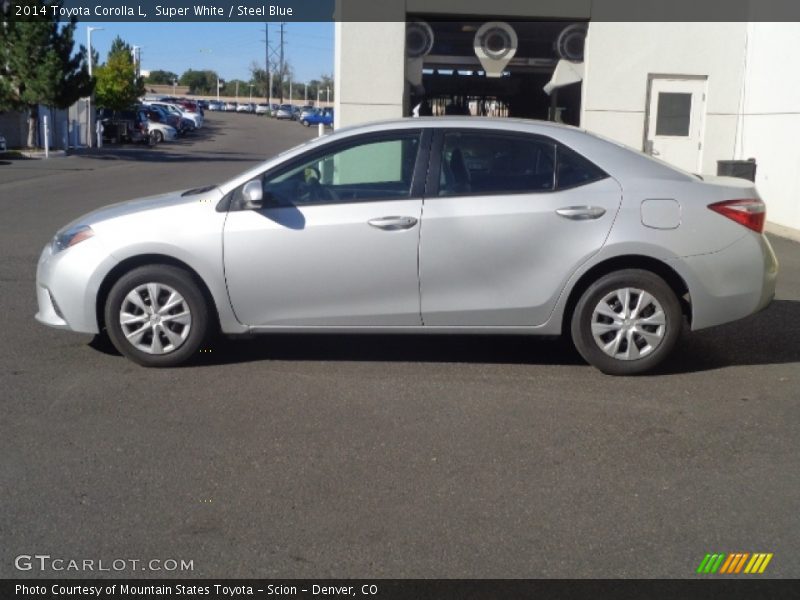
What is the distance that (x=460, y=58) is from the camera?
16219mm

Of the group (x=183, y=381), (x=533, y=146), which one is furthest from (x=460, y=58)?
(x=183, y=381)

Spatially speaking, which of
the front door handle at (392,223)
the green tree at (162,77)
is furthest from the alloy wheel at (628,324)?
the green tree at (162,77)

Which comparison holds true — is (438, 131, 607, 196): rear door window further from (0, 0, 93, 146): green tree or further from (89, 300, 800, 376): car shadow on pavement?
(0, 0, 93, 146): green tree

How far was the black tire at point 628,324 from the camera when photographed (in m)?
6.67

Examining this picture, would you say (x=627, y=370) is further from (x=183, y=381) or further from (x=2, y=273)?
(x=2, y=273)

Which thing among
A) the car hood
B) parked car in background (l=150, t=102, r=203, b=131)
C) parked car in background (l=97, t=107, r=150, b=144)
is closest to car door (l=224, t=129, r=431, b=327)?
the car hood

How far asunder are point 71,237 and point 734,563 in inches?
192

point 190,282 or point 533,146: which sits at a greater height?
point 533,146

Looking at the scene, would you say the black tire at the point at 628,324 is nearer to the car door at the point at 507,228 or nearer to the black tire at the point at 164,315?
the car door at the point at 507,228

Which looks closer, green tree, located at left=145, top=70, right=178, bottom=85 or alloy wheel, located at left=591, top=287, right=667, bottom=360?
alloy wheel, located at left=591, top=287, right=667, bottom=360

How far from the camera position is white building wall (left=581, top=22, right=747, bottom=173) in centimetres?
1441

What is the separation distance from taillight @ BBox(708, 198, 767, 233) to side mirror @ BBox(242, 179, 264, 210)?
3.08 m

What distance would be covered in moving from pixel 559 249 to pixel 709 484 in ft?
7.14
